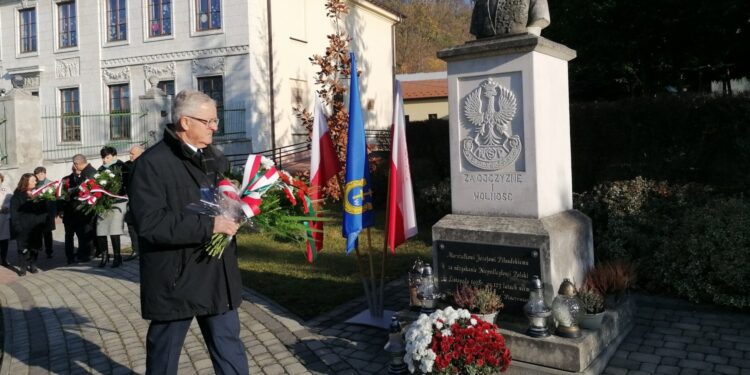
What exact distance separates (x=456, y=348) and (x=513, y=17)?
2815 mm

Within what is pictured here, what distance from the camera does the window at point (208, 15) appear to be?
21.1 meters

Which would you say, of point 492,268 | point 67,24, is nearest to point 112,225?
point 492,268

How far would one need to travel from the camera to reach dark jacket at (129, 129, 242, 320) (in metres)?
3.07

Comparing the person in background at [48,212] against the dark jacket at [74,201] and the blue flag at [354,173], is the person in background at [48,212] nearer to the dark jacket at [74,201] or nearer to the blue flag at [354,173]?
the dark jacket at [74,201]

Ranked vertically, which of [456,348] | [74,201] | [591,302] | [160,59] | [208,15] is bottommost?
[456,348]

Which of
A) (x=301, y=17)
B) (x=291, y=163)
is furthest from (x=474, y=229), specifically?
(x=301, y=17)

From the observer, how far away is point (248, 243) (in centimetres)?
1085

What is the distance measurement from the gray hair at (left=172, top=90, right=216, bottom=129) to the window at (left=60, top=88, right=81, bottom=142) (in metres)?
22.7

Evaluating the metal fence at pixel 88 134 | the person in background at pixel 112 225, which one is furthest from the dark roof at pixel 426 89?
the person in background at pixel 112 225

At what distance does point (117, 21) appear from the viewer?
23.0 meters

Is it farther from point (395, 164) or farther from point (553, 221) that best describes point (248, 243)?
point (553, 221)

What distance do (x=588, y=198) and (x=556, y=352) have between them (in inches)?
186

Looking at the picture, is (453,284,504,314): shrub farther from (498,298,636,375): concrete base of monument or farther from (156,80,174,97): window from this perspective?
(156,80,174,97): window

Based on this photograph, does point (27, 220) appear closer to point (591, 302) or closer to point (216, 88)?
point (591, 302)
